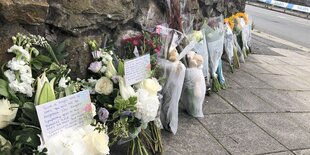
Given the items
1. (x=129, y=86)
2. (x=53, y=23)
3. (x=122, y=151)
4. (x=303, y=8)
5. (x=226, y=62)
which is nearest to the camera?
(x=53, y=23)

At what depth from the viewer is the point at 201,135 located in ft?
10.1

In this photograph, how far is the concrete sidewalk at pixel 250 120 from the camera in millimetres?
2957

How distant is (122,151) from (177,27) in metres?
1.28

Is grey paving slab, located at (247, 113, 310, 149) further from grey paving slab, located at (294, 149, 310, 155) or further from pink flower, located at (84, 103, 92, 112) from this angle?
pink flower, located at (84, 103, 92, 112)

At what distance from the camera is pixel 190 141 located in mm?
2920

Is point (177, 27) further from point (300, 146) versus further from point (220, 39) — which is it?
point (300, 146)

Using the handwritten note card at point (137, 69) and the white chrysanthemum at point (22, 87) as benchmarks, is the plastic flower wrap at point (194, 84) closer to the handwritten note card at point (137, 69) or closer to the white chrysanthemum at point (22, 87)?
the handwritten note card at point (137, 69)

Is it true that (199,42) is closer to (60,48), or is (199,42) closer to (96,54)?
(96,54)

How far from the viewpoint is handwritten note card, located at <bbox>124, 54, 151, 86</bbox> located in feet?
7.62

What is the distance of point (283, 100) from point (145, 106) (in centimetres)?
291

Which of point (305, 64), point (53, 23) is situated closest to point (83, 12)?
point (53, 23)

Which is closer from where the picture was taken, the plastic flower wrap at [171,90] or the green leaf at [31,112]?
the green leaf at [31,112]

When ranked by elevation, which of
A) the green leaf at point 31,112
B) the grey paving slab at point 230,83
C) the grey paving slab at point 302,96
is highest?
the green leaf at point 31,112

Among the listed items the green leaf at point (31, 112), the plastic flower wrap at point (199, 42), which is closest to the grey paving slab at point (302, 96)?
the plastic flower wrap at point (199, 42)
